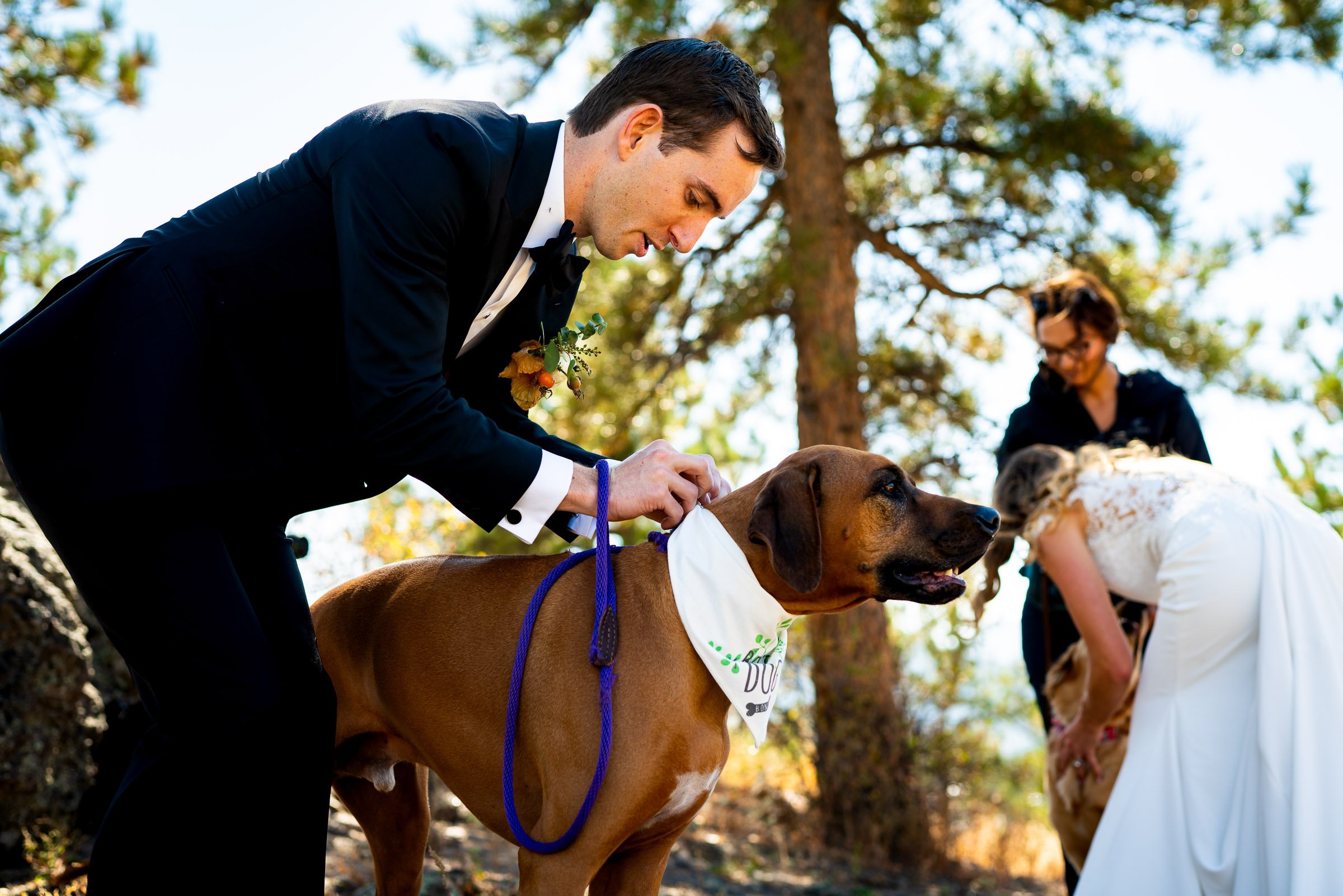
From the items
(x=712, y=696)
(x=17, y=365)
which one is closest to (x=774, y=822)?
(x=712, y=696)

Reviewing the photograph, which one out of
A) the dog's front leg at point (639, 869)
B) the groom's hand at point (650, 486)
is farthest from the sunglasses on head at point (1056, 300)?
the dog's front leg at point (639, 869)

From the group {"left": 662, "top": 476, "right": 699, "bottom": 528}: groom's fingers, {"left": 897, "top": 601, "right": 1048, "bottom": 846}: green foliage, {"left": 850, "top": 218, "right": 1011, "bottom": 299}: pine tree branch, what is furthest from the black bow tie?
{"left": 850, "top": 218, "right": 1011, "bottom": 299}: pine tree branch

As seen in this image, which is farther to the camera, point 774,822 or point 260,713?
point 774,822

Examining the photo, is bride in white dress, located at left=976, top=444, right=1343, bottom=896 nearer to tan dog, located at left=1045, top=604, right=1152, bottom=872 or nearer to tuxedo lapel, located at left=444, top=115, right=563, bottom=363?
tan dog, located at left=1045, top=604, right=1152, bottom=872

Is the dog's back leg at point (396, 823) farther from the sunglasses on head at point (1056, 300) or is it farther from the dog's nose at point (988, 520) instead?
the sunglasses on head at point (1056, 300)

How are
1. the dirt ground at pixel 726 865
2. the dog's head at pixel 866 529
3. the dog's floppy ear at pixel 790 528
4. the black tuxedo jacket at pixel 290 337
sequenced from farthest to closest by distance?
the dirt ground at pixel 726 865
the dog's head at pixel 866 529
the dog's floppy ear at pixel 790 528
the black tuxedo jacket at pixel 290 337

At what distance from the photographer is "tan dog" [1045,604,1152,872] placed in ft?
15.8

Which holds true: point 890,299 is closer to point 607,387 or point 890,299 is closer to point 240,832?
point 607,387

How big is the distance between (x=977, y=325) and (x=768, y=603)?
7.61 m

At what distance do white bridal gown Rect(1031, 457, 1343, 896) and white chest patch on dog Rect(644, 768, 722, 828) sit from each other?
6.97 ft

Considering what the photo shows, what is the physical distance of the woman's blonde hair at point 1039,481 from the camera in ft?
14.9

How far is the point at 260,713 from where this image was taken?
7.87 ft

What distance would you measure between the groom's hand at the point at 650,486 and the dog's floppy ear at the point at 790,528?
191 mm

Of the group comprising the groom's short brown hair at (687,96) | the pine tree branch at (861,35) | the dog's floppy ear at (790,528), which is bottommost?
the dog's floppy ear at (790,528)
